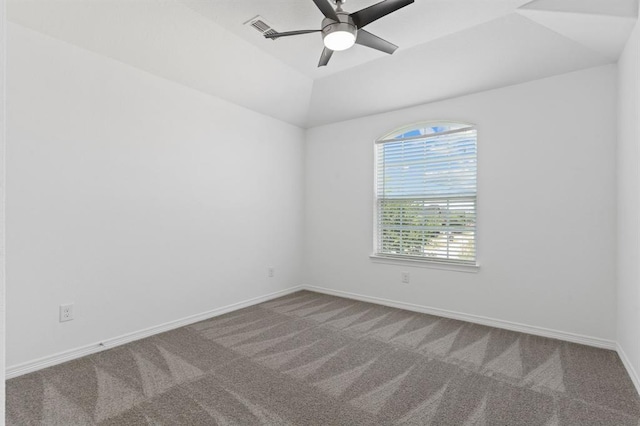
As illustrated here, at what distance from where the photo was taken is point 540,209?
3.08 meters

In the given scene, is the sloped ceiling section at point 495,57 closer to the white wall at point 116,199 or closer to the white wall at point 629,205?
the white wall at point 629,205

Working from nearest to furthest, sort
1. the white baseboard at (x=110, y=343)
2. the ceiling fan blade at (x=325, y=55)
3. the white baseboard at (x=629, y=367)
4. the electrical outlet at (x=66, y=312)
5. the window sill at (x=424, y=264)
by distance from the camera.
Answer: the white baseboard at (x=629, y=367), the white baseboard at (x=110, y=343), the electrical outlet at (x=66, y=312), the ceiling fan blade at (x=325, y=55), the window sill at (x=424, y=264)

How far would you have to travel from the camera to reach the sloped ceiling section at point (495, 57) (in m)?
2.38

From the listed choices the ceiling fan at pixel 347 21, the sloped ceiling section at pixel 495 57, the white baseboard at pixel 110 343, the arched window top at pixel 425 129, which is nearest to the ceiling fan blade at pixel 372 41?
the ceiling fan at pixel 347 21

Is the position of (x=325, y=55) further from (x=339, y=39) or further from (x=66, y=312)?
(x=66, y=312)

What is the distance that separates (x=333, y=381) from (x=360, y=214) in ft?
8.07

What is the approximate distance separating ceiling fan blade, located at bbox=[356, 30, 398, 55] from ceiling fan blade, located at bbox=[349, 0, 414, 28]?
0.38ft

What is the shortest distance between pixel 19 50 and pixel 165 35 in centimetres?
102

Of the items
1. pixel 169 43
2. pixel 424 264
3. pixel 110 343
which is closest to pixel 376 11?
pixel 169 43

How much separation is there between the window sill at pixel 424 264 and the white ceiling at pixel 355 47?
1.93 m

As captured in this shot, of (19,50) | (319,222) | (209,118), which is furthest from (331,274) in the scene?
(19,50)

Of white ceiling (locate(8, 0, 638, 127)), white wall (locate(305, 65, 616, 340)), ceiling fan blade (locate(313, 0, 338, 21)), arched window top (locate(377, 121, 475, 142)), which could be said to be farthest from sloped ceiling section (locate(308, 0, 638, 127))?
ceiling fan blade (locate(313, 0, 338, 21))

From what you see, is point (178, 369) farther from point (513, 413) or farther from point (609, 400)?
point (609, 400)

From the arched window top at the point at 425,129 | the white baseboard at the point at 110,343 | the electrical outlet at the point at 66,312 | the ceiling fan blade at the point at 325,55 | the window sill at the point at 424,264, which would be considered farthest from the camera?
the arched window top at the point at 425,129
